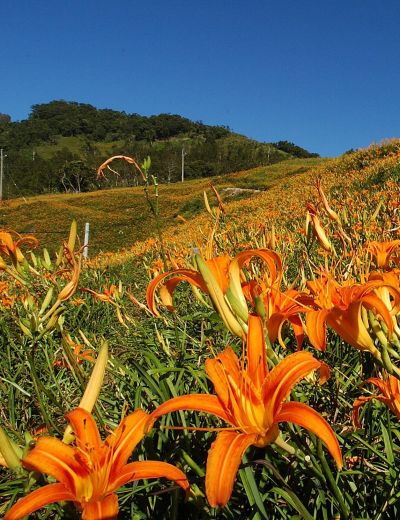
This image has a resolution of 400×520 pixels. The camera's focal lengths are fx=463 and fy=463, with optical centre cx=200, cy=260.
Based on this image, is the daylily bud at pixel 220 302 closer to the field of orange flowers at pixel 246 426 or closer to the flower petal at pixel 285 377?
the field of orange flowers at pixel 246 426

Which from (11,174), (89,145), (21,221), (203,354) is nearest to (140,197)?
(21,221)

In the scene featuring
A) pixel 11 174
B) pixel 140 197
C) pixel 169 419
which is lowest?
pixel 169 419

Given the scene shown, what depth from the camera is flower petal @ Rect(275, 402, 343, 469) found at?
53 centimetres

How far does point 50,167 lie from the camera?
2176 inches

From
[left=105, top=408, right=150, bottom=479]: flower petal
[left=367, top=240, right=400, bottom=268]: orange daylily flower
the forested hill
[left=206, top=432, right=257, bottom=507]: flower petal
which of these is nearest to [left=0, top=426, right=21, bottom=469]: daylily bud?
[left=105, top=408, right=150, bottom=479]: flower petal

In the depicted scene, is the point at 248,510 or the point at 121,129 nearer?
the point at 248,510

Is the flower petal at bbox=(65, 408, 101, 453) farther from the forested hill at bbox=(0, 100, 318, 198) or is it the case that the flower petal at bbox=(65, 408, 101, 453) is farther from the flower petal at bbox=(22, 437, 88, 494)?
the forested hill at bbox=(0, 100, 318, 198)

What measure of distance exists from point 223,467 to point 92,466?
0.21 meters

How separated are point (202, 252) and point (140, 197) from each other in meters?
26.5

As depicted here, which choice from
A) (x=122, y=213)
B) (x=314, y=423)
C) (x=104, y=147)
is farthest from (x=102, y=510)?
(x=104, y=147)

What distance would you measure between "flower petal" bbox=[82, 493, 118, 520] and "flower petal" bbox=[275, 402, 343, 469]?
233 mm

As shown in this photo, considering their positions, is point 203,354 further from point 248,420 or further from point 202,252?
point 248,420

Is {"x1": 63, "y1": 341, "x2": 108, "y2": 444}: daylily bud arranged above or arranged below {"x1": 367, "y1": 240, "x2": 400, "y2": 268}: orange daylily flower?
below

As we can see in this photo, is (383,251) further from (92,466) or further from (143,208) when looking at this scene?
(143,208)
